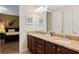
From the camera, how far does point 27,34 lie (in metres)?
2.33

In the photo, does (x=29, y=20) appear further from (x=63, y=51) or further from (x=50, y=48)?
(x=63, y=51)

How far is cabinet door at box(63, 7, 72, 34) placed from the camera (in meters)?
2.01

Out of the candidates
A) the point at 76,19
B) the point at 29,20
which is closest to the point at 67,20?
the point at 76,19

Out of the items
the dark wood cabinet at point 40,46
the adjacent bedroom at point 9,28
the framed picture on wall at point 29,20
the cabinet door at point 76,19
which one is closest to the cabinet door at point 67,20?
the cabinet door at point 76,19

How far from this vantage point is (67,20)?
2.05 metres

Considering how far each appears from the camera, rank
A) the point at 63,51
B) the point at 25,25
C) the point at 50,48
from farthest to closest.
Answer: the point at 25,25
the point at 50,48
the point at 63,51

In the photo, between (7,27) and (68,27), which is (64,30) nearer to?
(68,27)

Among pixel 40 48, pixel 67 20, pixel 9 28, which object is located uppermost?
pixel 67 20

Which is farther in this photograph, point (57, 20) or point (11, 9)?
point (57, 20)

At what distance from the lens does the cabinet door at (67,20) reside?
2.01 m

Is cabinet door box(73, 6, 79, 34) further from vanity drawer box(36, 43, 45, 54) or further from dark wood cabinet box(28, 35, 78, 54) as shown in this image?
vanity drawer box(36, 43, 45, 54)

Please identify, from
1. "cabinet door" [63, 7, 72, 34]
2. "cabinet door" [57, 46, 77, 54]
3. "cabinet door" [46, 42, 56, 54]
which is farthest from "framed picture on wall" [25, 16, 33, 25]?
"cabinet door" [57, 46, 77, 54]
